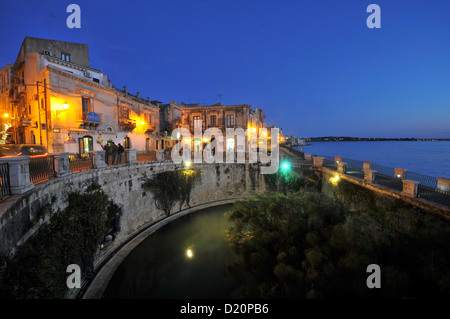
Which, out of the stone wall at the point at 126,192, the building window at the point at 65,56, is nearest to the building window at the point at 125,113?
the building window at the point at 65,56

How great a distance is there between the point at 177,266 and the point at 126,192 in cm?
495

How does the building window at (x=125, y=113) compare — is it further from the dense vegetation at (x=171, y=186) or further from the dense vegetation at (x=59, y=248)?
the dense vegetation at (x=59, y=248)

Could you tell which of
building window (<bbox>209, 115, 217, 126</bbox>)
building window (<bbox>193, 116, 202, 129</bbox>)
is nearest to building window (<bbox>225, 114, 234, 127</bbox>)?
building window (<bbox>209, 115, 217, 126</bbox>)

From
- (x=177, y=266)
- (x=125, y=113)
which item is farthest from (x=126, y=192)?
(x=125, y=113)

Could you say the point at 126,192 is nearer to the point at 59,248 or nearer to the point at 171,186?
the point at 171,186

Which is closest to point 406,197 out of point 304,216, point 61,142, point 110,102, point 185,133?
point 304,216

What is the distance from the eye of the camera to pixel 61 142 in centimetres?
1362

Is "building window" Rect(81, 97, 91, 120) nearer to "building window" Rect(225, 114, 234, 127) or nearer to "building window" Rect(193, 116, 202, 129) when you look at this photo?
"building window" Rect(193, 116, 202, 129)

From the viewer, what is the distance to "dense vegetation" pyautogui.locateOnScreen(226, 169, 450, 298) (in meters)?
4.82

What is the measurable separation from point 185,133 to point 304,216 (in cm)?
2150

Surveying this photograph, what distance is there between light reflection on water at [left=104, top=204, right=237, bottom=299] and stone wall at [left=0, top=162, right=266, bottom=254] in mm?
1573

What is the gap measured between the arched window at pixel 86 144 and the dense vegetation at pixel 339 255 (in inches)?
556

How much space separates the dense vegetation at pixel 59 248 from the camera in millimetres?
3936
